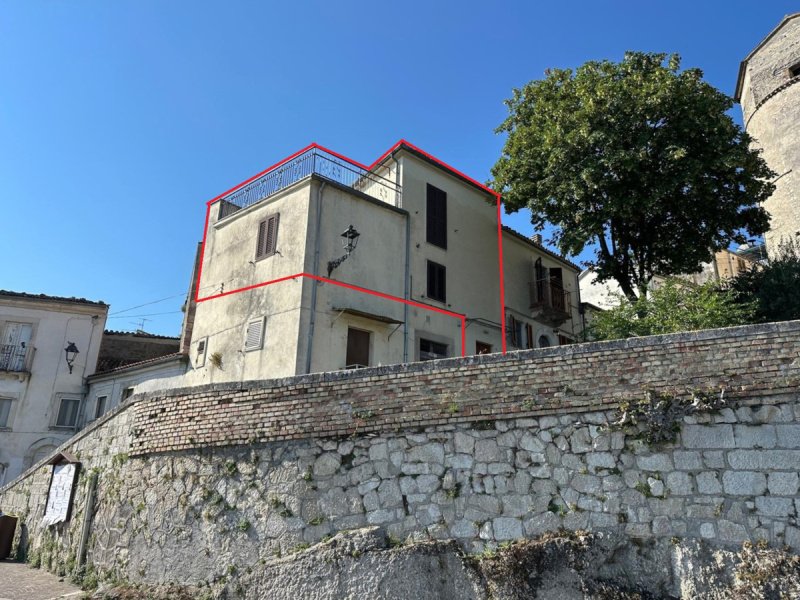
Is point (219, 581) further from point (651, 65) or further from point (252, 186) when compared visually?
point (651, 65)

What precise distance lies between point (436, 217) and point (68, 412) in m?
14.5

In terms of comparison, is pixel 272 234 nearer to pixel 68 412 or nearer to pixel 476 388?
pixel 476 388

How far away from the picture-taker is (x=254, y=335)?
51.2ft

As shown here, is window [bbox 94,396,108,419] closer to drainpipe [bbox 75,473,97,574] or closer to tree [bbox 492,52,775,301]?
drainpipe [bbox 75,473,97,574]

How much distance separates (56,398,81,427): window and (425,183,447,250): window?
1376 centimetres

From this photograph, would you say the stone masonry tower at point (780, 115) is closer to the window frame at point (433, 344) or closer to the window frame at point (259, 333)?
the window frame at point (433, 344)

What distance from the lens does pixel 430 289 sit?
58.2 ft

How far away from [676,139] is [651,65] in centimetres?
309

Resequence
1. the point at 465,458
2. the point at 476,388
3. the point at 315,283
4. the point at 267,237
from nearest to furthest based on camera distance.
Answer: the point at 465,458, the point at 476,388, the point at 315,283, the point at 267,237

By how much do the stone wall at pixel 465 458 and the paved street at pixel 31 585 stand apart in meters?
0.72

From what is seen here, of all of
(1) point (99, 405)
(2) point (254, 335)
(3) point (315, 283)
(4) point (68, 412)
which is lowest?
(4) point (68, 412)

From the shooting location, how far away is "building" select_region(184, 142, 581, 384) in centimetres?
1529

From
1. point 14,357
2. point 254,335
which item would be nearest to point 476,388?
point 254,335

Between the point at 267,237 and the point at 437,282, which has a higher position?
the point at 267,237
